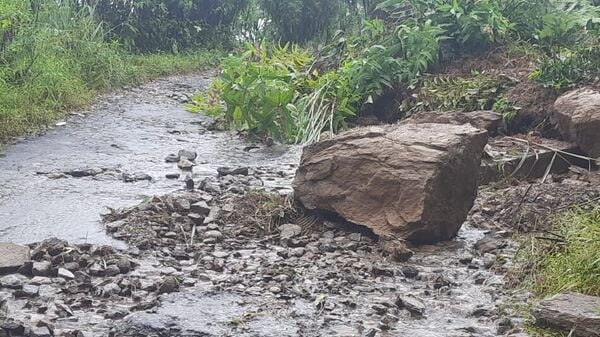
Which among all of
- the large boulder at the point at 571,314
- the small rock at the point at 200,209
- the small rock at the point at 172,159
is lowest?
the small rock at the point at 172,159

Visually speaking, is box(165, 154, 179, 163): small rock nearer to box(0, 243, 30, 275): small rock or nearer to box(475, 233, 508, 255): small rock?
box(0, 243, 30, 275): small rock

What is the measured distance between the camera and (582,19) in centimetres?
823

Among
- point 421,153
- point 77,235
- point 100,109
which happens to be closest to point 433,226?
point 421,153

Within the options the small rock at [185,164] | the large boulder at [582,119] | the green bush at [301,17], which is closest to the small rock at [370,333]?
the large boulder at [582,119]

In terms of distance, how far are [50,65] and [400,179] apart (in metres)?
5.57

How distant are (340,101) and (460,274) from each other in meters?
4.38

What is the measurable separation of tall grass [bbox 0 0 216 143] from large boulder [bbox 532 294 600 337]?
5630 millimetres

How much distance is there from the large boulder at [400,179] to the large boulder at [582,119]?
55.1 inches

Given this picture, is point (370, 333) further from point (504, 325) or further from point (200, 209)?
point (200, 209)

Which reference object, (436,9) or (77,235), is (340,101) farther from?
(77,235)

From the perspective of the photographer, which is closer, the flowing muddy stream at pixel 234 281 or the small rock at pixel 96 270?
the flowing muddy stream at pixel 234 281

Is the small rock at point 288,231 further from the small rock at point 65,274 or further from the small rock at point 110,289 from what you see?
the small rock at point 65,274

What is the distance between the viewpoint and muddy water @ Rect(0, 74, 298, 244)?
4965 millimetres

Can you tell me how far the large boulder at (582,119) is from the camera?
566cm
